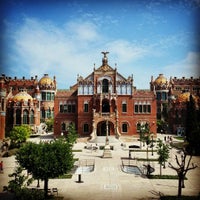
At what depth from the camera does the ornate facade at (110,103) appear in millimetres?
51281

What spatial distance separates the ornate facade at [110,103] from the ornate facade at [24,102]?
33.9ft

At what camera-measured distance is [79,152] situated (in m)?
37.3

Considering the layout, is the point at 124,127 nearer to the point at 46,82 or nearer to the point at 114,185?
the point at 114,185

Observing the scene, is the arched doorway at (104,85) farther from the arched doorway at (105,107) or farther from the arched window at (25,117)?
the arched window at (25,117)

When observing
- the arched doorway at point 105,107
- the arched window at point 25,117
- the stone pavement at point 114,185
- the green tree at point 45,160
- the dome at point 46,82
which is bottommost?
the stone pavement at point 114,185

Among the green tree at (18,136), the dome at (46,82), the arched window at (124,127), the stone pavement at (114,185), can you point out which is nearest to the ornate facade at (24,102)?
the dome at (46,82)

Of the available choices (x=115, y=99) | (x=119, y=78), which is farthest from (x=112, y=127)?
(x=119, y=78)

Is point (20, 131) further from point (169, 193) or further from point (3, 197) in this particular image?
point (169, 193)

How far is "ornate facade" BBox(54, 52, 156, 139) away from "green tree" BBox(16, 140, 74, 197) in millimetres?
32751

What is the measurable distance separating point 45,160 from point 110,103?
34563mm

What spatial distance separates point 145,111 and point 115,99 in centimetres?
645

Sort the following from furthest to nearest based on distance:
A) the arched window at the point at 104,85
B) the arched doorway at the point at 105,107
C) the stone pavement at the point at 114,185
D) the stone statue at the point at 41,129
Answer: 1. the stone statue at the point at 41,129
2. the arched doorway at the point at 105,107
3. the arched window at the point at 104,85
4. the stone pavement at the point at 114,185

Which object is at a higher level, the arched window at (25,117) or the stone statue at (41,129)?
the arched window at (25,117)

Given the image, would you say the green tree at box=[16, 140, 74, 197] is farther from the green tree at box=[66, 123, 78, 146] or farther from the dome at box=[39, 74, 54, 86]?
the dome at box=[39, 74, 54, 86]
